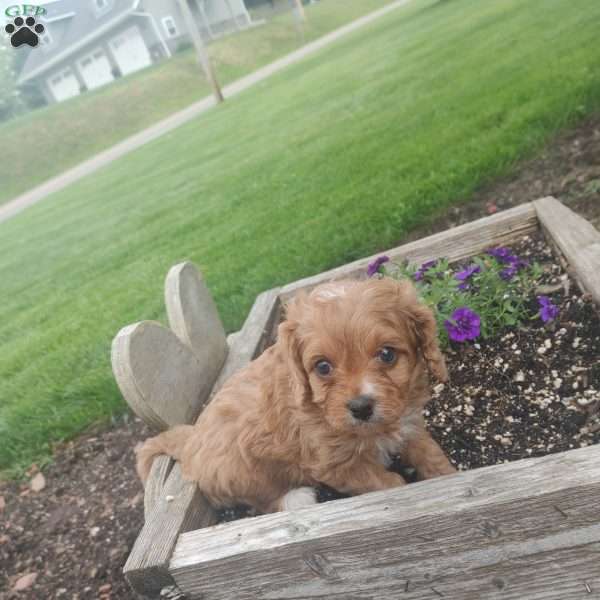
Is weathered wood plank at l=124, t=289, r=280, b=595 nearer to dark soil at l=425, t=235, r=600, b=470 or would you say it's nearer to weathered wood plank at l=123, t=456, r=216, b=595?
weathered wood plank at l=123, t=456, r=216, b=595

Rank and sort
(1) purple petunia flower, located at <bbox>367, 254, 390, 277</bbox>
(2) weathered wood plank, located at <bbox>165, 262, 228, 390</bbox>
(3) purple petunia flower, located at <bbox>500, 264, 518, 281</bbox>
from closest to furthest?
(3) purple petunia flower, located at <bbox>500, 264, 518, 281</bbox>
(2) weathered wood plank, located at <bbox>165, 262, 228, 390</bbox>
(1) purple petunia flower, located at <bbox>367, 254, 390, 277</bbox>

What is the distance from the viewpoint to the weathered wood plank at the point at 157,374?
2885 millimetres

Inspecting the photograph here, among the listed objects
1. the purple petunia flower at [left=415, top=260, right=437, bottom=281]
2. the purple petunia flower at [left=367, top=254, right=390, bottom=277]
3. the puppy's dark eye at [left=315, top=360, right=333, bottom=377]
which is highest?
the puppy's dark eye at [left=315, top=360, right=333, bottom=377]

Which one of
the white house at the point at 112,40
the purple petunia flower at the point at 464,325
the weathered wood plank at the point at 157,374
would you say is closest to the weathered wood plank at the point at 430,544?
the weathered wood plank at the point at 157,374

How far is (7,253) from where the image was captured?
599 inches

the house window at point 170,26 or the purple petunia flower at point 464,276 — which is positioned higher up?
the house window at point 170,26

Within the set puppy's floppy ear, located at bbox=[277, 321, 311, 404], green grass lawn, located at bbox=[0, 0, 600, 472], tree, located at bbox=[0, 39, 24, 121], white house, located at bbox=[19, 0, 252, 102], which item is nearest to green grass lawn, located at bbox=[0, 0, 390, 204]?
tree, located at bbox=[0, 39, 24, 121]

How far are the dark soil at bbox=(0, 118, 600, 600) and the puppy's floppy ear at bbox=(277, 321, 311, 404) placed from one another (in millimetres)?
717

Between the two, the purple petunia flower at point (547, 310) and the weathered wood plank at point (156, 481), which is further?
the purple petunia flower at point (547, 310)

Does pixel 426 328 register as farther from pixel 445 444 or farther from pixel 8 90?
pixel 8 90

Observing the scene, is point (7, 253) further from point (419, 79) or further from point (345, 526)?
point (345, 526)

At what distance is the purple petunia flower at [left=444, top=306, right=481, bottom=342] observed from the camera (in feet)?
10.1

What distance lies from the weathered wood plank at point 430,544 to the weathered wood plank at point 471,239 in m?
→ 2.04

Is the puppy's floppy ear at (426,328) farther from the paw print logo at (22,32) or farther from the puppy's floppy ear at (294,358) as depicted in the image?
the paw print logo at (22,32)
